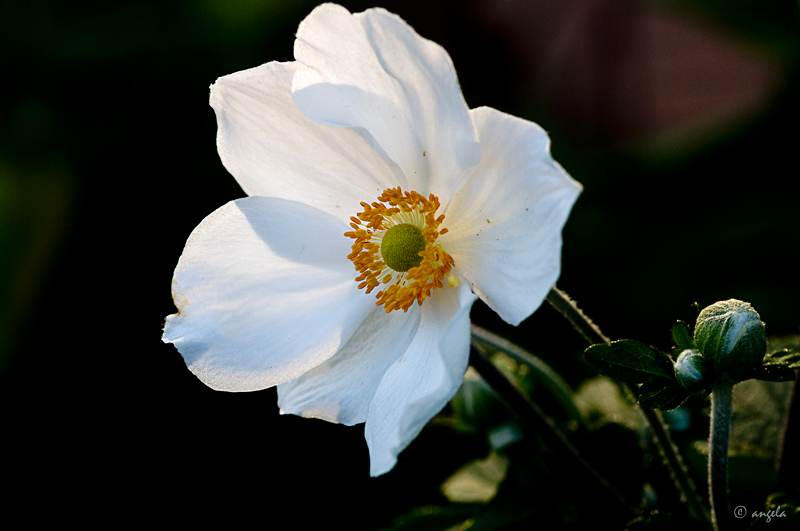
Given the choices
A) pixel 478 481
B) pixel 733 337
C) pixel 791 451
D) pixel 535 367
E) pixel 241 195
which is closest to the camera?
pixel 733 337

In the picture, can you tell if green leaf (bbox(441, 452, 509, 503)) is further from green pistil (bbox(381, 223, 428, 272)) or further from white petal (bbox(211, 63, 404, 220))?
white petal (bbox(211, 63, 404, 220))

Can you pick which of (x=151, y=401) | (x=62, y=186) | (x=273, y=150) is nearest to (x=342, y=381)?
(x=273, y=150)

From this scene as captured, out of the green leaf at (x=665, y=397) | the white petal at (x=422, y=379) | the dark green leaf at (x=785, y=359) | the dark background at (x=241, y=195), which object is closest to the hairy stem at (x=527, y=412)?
the white petal at (x=422, y=379)

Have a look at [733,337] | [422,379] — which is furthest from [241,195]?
[733,337]

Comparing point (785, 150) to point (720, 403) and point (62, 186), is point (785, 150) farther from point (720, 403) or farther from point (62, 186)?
point (62, 186)

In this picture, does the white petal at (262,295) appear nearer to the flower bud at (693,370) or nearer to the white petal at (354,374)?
the white petal at (354,374)

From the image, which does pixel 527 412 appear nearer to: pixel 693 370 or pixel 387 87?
pixel 693 370

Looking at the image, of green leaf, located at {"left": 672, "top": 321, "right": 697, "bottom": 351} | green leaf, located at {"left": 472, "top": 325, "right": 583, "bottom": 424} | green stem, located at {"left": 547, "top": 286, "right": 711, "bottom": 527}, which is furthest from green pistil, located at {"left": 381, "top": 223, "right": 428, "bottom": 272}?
green leaf, located at {"left": 672, "top": 321, "right": 697, "bottom": 351}
